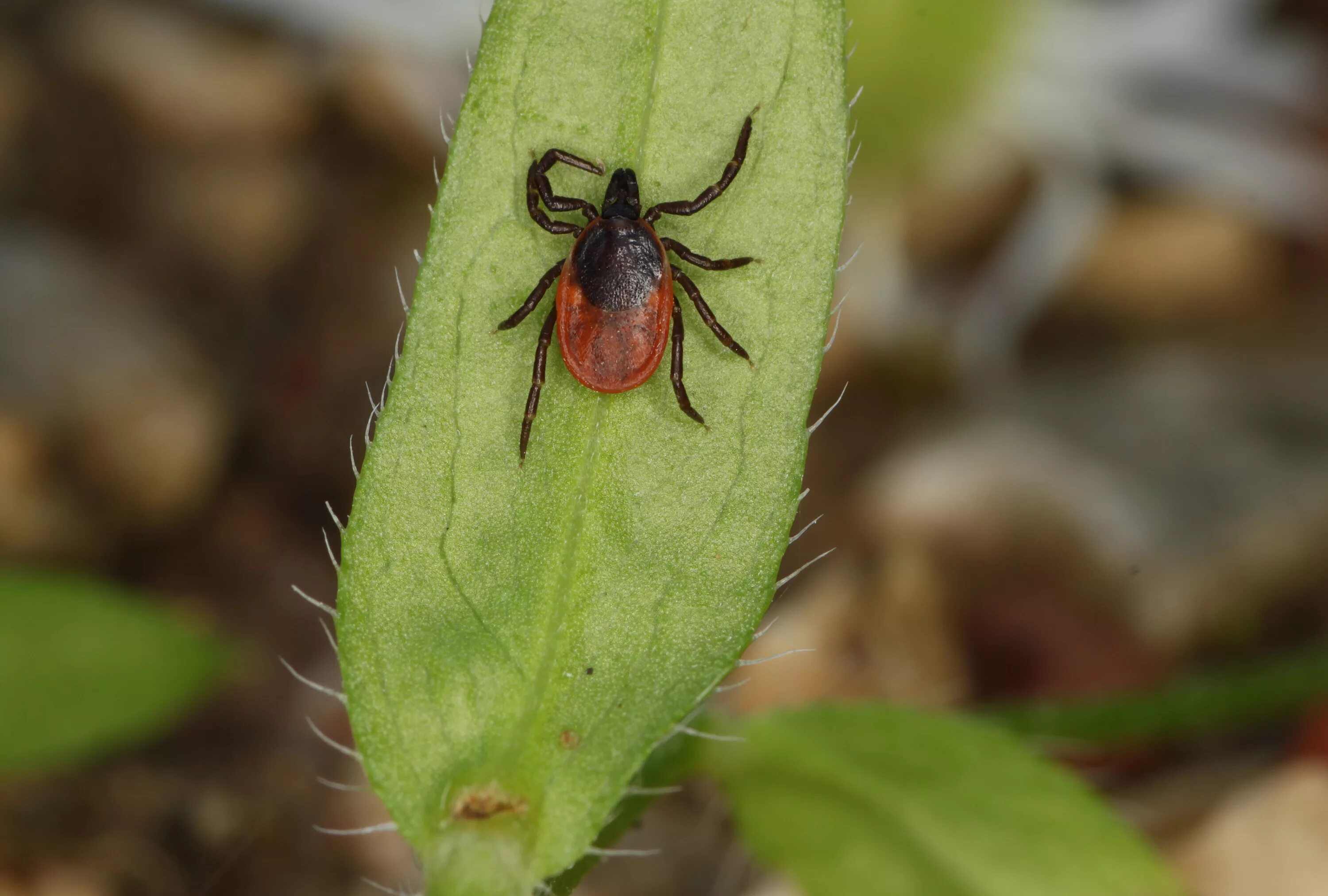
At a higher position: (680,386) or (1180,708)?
(680,386)

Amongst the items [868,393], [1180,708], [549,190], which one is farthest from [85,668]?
[868,393]

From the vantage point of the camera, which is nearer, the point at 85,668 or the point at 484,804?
the point at 484,804

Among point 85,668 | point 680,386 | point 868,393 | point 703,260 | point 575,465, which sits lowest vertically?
point 85,668

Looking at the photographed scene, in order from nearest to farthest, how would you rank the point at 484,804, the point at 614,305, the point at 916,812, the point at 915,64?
the point at 484,804
the point at 614,305
the point at 916,812
the point at 915,64

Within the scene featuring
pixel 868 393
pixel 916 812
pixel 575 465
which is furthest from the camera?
pixel 868 393

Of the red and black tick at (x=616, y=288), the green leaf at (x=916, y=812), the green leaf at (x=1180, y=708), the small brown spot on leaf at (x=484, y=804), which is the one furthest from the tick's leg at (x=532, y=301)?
the green leaf at (x=1180, y=708)

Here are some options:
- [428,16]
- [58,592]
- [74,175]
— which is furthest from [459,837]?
[428,16]

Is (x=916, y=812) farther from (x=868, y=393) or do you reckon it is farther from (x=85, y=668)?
(x=868, y=393)
